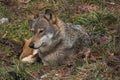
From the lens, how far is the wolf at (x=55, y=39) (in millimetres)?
7953

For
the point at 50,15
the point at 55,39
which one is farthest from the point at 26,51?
the point at 50,15

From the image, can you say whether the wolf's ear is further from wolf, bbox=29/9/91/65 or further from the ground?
the ground

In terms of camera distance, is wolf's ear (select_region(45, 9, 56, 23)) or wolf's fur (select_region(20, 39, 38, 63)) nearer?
→ wolf's ear (select_region(45, 9, 56, 23))

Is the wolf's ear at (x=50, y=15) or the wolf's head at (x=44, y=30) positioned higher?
the wolf's ear at (x=50, y=15)

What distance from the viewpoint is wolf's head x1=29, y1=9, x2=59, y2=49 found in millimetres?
7902

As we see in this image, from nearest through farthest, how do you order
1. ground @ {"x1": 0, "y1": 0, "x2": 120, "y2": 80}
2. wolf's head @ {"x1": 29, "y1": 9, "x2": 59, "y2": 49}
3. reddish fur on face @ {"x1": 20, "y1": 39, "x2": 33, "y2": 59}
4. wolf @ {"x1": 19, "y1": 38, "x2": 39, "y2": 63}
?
ground @ {"x1": 0, "y1": 0, "x2": 120, "y2": 80} < wolf's head @ {"x1": 29, "y1": 9, "x2": 59, "y2": 49} < wolf @ {"x1": 19, "y1": 38, "x2": 39, "y2": 63} < reddish fur on face @ {"x1": 20, "y1": 39, "x2": 33, "y2": 59}

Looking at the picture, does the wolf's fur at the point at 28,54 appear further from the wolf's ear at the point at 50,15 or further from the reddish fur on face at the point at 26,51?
the wolf's ear at the point at 50,15

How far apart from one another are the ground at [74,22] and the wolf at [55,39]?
0.19 meters

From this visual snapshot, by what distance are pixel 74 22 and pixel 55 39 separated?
203 centimetres

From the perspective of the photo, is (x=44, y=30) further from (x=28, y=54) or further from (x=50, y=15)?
(x=28, y=54)

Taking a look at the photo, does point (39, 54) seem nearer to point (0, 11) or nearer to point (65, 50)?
point (65, 50)

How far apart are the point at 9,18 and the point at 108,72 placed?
12.4 feet

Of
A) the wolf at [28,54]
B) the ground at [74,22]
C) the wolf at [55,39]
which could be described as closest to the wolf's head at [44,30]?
the wolf at [55,39]

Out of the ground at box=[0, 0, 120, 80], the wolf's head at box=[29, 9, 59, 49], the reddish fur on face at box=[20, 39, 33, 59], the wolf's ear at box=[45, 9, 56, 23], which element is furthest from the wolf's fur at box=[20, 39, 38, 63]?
the wolf's ear at box=[45, 9, 56, 23]
